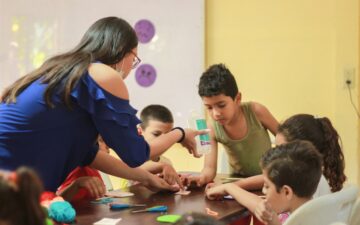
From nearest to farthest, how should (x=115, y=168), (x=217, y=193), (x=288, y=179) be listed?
(x=288, y=179) → (x=217, y=193) → (x=115, y=168)

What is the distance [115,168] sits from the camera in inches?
75.1

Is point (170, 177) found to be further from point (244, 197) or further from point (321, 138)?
point (321, 138)

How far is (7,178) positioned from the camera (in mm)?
811

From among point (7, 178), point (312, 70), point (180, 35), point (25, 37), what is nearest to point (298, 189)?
point (7, 178)

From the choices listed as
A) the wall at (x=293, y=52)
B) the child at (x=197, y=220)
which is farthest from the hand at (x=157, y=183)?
the wall at (x=293, y=52)

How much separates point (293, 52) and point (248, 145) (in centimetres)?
103

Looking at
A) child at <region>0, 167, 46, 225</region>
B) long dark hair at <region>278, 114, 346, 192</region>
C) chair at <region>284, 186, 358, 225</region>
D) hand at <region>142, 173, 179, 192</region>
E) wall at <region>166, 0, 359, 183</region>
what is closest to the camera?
child at <region>0, 167, 46, 225</region>

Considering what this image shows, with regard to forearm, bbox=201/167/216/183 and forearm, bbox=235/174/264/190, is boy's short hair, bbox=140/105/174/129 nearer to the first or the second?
forearm, bbox=201/167/216/183

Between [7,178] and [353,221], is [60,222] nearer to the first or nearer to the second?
[7,178]

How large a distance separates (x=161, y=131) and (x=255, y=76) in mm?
1024

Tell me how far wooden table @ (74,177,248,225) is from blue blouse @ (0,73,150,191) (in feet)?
0.55

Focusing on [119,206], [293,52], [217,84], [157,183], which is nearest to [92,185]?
[119,206]

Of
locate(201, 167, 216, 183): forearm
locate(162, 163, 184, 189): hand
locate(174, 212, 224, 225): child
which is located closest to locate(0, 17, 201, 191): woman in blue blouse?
locate(162, 163, 184, 189): hand

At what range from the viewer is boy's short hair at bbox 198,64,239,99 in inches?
92.4
